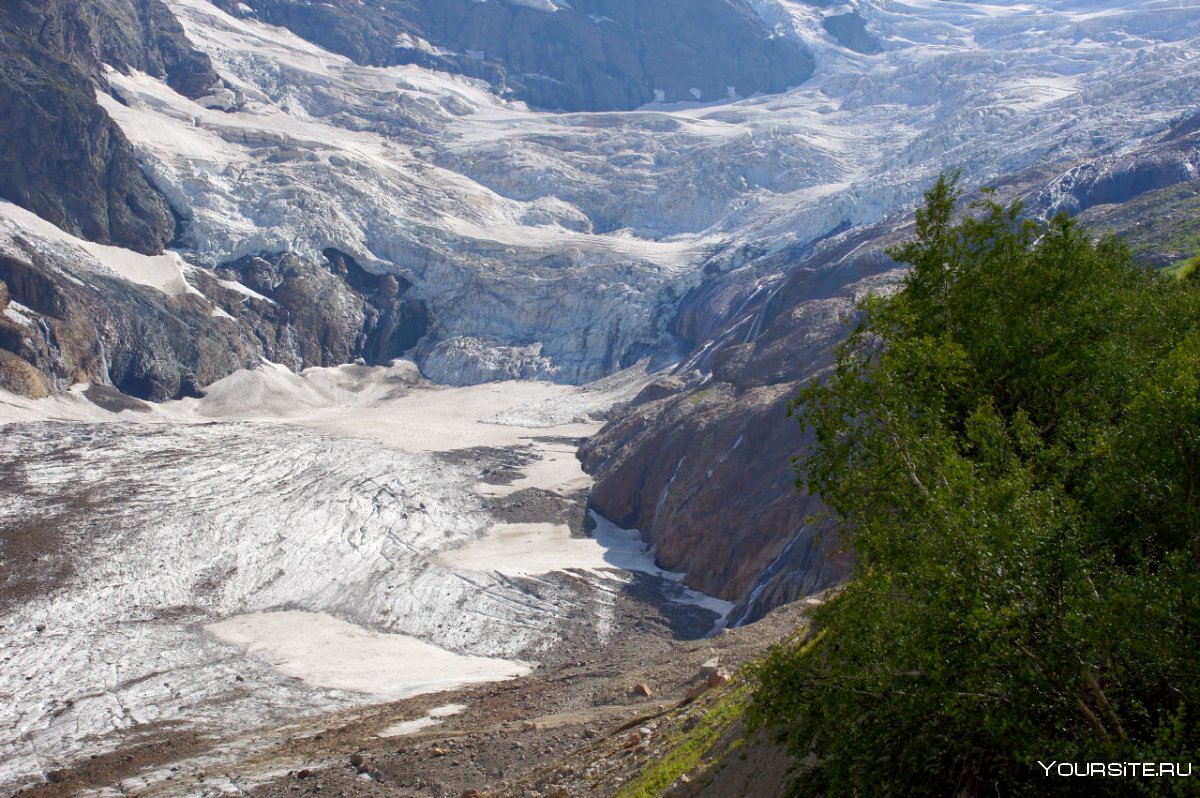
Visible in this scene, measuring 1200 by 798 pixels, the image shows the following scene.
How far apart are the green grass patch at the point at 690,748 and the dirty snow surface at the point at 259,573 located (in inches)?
901

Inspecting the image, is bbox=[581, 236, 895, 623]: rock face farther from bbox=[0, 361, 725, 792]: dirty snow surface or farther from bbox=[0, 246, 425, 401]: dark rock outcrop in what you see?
bbox=[0, 246, 425, 401]: dark rock outcrop

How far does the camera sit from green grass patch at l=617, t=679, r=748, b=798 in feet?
44.9

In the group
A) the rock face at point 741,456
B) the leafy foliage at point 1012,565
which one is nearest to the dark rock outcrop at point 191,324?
the rock face at point 741,456

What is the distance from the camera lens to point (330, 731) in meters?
28.4

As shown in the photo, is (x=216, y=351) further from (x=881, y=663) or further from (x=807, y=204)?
(x=881, y=663)

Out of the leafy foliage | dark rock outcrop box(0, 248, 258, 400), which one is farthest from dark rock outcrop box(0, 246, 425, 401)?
the leafy foliage

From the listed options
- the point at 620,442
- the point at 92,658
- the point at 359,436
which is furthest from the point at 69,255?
the point at 92,658

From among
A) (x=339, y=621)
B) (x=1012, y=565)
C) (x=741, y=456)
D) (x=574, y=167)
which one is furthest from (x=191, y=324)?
(x=1012, y=565)

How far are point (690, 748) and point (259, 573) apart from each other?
4418 centimetres

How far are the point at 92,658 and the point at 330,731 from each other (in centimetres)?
1776

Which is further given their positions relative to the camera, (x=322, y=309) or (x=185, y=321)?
(x=322, y=309)

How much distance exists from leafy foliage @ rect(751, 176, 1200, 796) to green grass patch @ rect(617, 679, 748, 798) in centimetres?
447

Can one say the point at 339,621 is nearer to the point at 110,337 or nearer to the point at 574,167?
the point at 110,337

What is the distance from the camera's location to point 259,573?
175 ft
